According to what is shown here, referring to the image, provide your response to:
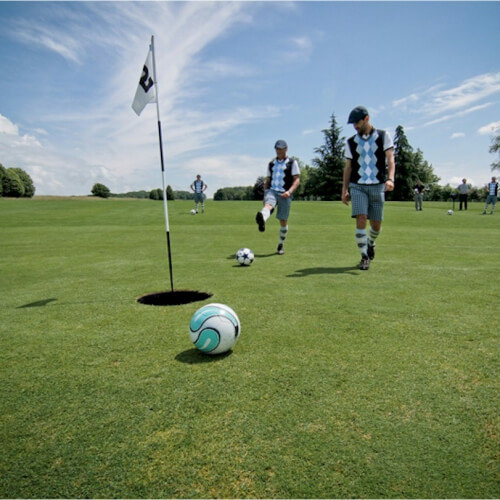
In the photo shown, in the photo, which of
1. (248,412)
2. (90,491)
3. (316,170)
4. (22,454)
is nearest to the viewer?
(90,491)

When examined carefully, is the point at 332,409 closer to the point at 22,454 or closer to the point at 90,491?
the point at 90,491

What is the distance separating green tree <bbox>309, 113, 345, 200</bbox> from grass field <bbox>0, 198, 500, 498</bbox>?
8892 cm

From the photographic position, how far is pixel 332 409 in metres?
2.65

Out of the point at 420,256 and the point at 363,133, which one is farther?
the point at 420,256

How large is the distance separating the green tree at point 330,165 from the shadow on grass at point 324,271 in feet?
284

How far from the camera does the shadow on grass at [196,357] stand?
349 cm

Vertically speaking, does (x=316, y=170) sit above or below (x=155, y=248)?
above

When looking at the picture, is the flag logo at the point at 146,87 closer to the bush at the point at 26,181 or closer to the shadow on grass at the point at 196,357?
the shadow on grass at the point at 196,357

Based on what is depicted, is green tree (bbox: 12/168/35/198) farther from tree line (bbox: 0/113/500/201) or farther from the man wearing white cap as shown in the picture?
the man wearing white cap

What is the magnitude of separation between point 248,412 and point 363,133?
632 centimetres

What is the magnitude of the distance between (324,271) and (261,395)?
4849mm

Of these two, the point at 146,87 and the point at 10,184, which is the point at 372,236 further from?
the point at 10,184

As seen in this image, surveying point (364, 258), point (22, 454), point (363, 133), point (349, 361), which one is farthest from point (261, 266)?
point (22, 454)

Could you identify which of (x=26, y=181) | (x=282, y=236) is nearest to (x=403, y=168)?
(x=282, y=236)
